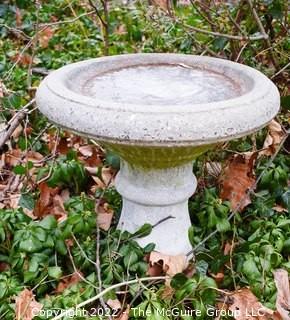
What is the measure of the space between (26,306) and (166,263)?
494mm

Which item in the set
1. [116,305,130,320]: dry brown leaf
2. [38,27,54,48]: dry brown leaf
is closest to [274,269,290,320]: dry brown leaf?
[116,305,130,320]: dry brown leaf

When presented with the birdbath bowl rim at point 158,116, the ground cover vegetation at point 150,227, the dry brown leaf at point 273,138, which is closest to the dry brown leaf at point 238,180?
the ground cover vegetation at point 150,227

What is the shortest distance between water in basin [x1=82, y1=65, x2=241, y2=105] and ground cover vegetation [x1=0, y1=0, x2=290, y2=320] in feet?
1.38

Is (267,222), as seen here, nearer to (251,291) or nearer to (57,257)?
(251,291)

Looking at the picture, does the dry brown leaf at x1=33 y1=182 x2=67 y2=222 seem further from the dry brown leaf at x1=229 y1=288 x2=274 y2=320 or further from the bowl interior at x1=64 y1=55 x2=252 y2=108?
the dry brown leaf at x1=229 y1=288 x2=274 y2=320

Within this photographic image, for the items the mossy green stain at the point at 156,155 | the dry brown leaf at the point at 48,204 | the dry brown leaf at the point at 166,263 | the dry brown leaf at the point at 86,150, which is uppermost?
the mossy green stain at the point at 156,155

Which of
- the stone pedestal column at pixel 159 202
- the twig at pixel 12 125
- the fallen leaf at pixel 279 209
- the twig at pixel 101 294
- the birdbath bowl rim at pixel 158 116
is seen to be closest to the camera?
the birdbath bowl rim at pixel 158 116

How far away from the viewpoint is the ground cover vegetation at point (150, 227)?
1.92m

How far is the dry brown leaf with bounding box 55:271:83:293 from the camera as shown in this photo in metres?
2.08

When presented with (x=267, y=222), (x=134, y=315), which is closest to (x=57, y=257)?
(x=134, y=315)

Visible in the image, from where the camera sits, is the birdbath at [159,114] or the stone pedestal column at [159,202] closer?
the birdbath at [159,114]

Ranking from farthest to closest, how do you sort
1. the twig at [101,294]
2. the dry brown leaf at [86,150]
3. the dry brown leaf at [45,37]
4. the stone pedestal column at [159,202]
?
the dry brown leaf at [45,37] < the dry brown leaf at [86,150] < the stone pedestal column at [159,202] < the twig at [101,294]

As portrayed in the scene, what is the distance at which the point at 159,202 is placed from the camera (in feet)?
6.77

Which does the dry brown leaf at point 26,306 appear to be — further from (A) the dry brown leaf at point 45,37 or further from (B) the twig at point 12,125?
(A) the dry brown leaf at point 45,37
